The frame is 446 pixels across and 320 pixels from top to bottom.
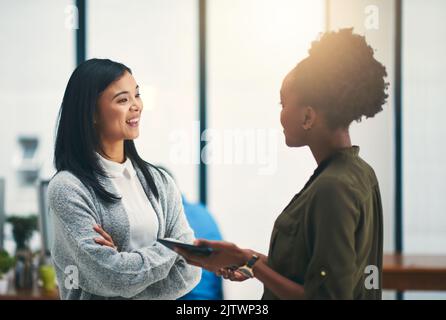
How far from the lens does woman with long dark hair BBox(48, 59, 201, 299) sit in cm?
124

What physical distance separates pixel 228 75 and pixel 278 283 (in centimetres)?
62

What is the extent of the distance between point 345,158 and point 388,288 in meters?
1.01

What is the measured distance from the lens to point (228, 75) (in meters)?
1.53

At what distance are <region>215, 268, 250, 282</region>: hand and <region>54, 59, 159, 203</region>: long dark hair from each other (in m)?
0.22

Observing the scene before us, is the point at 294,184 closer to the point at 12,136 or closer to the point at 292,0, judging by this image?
the point at 292,0

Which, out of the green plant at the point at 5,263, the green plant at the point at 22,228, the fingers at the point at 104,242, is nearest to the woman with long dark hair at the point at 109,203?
the fingers at the point at 104,242

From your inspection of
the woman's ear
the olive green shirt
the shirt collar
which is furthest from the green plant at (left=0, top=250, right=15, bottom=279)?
the woman's ear

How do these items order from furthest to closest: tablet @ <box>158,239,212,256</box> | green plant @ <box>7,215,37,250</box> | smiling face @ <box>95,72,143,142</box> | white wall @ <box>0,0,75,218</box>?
green plant @ <box>7,215,37,250</box>, white wall @ <box>0,0,75,218</box>, smiling face @ <box>95,72,143,142</box>, tablet @ <box>158,239,212,256</box>

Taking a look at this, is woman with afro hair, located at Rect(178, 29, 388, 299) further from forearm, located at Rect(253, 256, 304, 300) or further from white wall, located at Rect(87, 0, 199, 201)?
white wall, located at Rect(87, 0, 199, 201)

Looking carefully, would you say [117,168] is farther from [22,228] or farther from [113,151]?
[22,228]

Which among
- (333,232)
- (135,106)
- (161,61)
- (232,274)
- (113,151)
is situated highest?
(161,61)

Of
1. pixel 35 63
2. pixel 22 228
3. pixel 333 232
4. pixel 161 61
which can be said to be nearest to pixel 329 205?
pixel 333 232

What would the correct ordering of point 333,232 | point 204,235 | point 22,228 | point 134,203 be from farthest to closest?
point 22,228 → point 204,235 → point 134,203 → point 333,232

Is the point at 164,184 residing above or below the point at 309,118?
below
